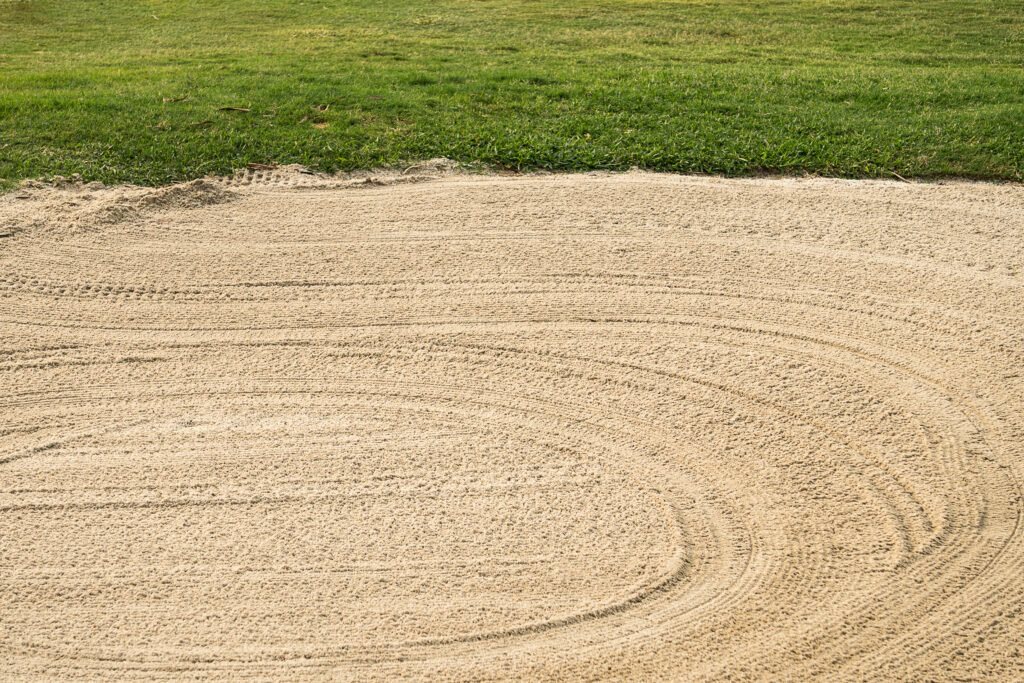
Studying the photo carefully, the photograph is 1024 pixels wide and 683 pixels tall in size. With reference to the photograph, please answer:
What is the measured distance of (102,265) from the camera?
5.32 meters

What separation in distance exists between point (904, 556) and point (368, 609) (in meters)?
2.14

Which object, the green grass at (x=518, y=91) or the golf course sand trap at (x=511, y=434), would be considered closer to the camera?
the golf course sand trap at (x=511, y=434)

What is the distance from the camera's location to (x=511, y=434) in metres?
4.07

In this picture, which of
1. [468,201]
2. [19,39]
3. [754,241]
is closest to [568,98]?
[468,201]

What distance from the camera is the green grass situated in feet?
21.7

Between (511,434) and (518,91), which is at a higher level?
(518,91)

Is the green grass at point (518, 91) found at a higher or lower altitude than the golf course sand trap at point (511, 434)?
higher

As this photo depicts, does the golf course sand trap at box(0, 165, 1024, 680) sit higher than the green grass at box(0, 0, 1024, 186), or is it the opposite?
the green grass at box(0, 0, 1024, 186)

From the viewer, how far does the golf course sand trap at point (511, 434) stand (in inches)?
126

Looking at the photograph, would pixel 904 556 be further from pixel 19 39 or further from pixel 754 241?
pixel 19 39

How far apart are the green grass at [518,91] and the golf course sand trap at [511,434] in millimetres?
653

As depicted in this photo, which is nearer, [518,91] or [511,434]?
[511,434]

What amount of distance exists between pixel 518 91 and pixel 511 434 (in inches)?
185

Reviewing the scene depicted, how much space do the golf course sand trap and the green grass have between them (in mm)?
653
